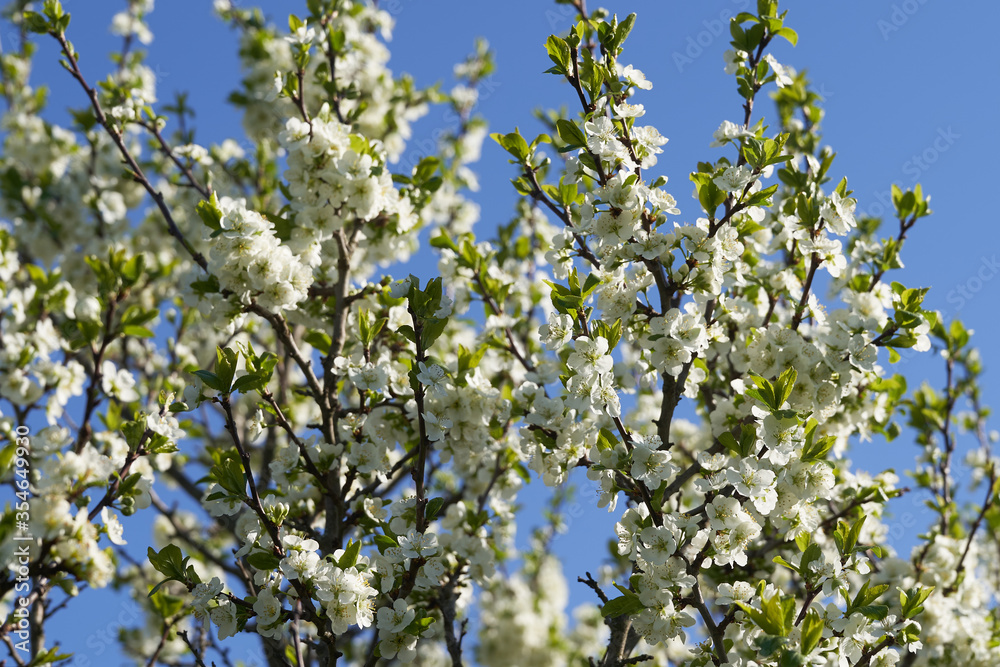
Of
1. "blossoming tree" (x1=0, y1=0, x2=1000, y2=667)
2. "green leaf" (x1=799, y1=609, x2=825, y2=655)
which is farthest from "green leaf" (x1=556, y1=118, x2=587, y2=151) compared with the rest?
"green leaf" (x1=799, y1=609, x2=825, y2=655)

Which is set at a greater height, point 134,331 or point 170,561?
point 134,331

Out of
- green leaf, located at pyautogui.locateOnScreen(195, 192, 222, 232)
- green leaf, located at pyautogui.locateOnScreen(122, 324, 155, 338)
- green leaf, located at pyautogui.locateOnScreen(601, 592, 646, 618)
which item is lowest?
green leaf, located at pyautogui.locateOnScreen(601, 592, 646, 618)

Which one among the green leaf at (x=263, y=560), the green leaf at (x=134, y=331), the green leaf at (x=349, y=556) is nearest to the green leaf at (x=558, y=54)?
the green leaf at (x=349, y=556)

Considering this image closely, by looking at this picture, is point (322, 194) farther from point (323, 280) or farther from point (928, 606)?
point (928, 606)

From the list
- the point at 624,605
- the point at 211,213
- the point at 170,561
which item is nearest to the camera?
the point at 624,605

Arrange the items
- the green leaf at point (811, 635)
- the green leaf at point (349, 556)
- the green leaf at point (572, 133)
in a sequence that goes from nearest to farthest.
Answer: the green leaf at point (811, 635), the green leaf at point (349, 556), the green leaf at point (572, 133)

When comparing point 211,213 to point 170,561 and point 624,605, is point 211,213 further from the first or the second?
point 624,605

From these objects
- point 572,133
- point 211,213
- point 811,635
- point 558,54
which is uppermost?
point 558,54

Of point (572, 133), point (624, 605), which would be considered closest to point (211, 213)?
point (572, 133)

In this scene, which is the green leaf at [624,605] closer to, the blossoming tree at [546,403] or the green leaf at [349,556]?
the blossoming tree at [546,403]

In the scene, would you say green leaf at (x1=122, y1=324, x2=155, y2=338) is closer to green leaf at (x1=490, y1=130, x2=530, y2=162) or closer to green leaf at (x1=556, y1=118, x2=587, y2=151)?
green leaf at (x1=490, y1=130, x2=530, y2=162)

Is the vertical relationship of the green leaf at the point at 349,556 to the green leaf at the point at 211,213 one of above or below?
below

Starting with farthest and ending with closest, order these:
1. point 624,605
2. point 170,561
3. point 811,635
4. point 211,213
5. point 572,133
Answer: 1. point 211,213
2. point 572,133
3. point 170,561
4. point 624,605
5. point 811,635

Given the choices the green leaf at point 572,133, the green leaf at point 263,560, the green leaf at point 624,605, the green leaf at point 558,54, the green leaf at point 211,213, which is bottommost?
the green leaf at point 624,605
